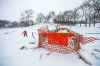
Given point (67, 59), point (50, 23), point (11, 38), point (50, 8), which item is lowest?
point (67, 59)

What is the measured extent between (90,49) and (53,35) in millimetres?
335

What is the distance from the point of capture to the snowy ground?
1639 millimetres

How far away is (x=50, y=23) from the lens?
172 centimetres

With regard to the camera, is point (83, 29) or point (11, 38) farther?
point (11, 38)

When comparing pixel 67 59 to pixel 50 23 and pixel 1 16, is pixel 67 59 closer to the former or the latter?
pixel 50 23

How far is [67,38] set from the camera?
1693mm

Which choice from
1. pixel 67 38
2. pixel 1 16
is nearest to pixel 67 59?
pixel 67 38

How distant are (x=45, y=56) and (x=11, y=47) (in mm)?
332

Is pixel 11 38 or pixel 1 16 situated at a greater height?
pixel 1 16

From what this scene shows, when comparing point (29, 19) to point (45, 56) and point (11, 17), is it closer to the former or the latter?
point (11, 17)

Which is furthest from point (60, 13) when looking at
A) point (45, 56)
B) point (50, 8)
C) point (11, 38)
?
point (11, 38)

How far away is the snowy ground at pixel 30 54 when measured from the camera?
1.64 m

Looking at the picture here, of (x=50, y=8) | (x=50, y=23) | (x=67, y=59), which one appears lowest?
(x=67, y=59)

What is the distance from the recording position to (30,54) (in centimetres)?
176
